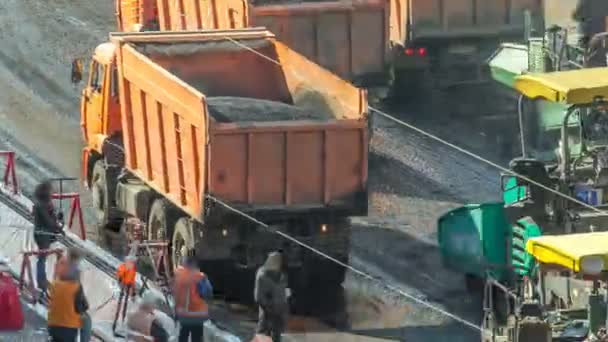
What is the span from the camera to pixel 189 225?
2280 cm

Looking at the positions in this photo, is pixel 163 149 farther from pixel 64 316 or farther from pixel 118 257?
pixel 64 316

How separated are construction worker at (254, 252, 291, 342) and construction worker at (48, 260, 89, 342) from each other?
6.51 ft

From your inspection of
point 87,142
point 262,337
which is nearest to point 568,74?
point 262,337

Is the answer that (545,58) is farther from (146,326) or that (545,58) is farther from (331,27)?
(146,326)

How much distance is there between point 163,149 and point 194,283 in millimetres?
5025

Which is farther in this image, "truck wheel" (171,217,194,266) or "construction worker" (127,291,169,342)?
"truck wheel" (171,217,194,266)

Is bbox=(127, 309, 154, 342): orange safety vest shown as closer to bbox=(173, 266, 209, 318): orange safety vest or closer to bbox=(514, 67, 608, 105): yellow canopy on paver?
bbox=(173, 266, 209, 318): orange safety vest

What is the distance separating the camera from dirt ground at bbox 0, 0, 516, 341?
74.3 feet

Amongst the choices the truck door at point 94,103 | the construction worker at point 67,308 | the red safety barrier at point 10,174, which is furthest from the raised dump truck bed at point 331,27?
the construction worker at point 67,308

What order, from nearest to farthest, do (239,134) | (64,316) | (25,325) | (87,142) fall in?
(64,316), (25,325), (239,134), (87,142)

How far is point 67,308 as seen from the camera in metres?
18.3

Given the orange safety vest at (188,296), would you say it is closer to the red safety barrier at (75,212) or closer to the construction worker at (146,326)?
the construction worker at (146,326)

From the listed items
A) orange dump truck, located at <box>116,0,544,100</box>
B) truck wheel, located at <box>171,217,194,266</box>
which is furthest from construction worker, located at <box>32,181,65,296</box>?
orange dump truck, located at <box>116,0,544,100</box>

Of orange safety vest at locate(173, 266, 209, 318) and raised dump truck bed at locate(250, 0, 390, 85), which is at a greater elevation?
raised dump truck bed at locate(250, 0, 390, 85)
